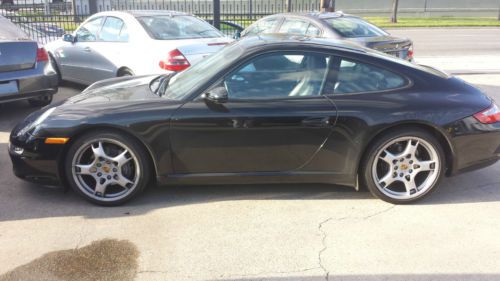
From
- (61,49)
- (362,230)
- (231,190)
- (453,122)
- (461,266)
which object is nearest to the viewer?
(461,266)

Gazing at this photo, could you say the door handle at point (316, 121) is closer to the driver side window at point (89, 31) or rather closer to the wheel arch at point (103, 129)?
the wheel arch at point (103, 129)

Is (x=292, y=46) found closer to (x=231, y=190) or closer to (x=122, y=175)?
(x=231, y=190)

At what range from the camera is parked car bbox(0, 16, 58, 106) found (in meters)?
6.09

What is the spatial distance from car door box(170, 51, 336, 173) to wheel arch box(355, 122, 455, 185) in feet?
1.26

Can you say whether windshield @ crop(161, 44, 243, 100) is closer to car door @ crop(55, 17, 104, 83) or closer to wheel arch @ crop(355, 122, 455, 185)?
wheel arch @ crop(355, 122, 455, 185)

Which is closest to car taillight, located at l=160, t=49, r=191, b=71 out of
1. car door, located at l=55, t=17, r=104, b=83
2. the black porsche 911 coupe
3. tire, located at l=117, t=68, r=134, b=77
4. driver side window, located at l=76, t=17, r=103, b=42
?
tire, located at l=117, t=68, r=134, b=77

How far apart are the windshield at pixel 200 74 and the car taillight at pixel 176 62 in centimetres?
190

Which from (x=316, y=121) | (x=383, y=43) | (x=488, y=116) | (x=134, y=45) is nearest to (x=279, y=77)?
(x=316, y=121)

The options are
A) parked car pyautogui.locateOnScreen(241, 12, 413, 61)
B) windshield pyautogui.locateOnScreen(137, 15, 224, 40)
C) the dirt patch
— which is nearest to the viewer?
the dirt patch

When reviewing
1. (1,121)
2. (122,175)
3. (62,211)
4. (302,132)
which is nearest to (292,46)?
(302,132)

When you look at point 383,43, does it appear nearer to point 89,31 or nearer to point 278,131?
point 278,131

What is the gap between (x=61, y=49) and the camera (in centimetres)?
850

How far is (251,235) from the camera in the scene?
3.62 m

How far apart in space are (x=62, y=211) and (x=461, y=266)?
3165 mm
